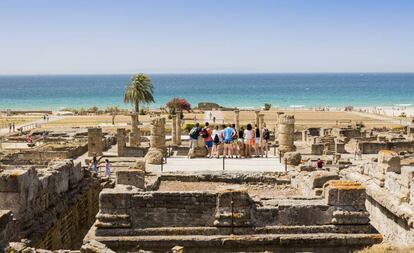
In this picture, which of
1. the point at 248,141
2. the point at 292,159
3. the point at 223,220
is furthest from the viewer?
the point at 248,141

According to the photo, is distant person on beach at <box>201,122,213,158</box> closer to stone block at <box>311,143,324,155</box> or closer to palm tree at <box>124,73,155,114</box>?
stone block at <box>311,143,324,155</box>

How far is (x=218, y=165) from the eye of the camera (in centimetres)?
2156

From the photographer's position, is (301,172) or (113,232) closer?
(113,232)

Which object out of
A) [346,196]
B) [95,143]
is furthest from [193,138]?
[95,143]

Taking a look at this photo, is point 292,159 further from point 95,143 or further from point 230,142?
point 95,143

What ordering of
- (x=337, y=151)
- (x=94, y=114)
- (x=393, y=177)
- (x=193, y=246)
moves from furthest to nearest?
(x=94, y=114), (x=337, y=151), (x=393, y=177), (x=193, y=246)

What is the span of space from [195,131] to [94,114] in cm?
6307

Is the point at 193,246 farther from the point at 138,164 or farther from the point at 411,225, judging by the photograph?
the point at 138,164

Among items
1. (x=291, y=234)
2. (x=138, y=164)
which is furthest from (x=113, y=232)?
(x=138, y=164)

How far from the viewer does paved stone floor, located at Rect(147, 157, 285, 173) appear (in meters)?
20.7

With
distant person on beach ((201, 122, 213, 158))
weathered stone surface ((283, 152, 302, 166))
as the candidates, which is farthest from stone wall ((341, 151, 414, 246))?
distant person on beach ((201, 122, 213, 158))

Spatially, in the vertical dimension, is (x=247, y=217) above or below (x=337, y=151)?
above

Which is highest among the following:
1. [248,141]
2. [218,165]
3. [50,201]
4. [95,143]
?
[248,141]

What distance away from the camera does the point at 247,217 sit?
39.5 ft
